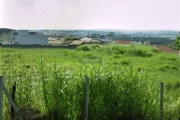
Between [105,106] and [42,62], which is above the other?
[42,62]

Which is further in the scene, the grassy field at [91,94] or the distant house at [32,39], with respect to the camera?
the distant house at [32,39]

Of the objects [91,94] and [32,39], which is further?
[32,39]

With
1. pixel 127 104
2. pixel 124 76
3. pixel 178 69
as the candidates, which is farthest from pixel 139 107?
pixel 178 69

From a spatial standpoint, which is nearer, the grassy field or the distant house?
the grassy field

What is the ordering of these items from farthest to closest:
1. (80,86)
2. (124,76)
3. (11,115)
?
1. (124,76)
2. (80,86)
3. (11,115)

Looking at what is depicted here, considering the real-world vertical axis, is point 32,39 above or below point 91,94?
below

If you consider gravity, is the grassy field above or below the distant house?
above

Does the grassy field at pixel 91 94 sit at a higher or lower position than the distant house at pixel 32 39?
higher

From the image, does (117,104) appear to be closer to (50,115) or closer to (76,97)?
(76,97)

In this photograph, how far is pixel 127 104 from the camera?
3.99 meters

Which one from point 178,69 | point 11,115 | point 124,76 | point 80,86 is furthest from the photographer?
point 178,69

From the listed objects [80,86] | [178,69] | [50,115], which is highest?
[80,86]

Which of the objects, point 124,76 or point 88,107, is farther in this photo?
point 124,76

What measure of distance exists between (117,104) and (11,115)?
49.9 inches
